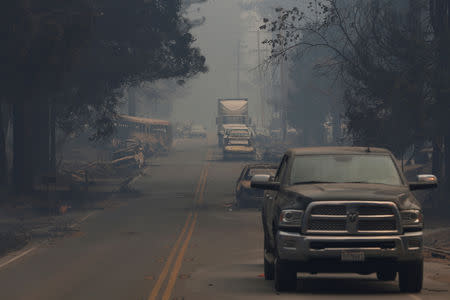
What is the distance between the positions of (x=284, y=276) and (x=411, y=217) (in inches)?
75.0

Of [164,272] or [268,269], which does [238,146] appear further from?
[268,269]

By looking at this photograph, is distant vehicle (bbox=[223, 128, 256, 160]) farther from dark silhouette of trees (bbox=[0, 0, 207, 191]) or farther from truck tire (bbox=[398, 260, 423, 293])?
truck tire (bbox=[398, 260, 423, 293])

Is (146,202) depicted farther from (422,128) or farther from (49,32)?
(422,128)

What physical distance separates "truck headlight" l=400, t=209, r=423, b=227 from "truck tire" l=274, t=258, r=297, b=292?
64.0 inches

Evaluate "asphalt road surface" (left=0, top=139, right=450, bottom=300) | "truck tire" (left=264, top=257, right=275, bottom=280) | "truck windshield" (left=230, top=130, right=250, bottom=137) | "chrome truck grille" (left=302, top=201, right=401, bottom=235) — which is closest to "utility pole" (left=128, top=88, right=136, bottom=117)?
"truck windshield" (left=230, top=130, right=250, bottom=137)

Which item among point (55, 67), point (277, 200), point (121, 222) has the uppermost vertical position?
point (55, 67)

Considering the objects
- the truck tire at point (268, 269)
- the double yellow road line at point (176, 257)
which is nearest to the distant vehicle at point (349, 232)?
the truck tire at point (268, 269)

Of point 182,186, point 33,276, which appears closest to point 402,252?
point 33,276

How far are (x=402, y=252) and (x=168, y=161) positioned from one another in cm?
5807

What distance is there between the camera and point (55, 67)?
101 feet

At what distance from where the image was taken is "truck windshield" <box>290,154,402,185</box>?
1245cm

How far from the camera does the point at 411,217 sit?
11.5m

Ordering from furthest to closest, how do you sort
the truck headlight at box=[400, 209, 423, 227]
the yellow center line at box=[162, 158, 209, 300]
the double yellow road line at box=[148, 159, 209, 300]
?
the double yellow road line at box=[148, 159, 209, 300] → the yellow center line at box=[162, 158, 209, 300] → the truck headlight at box=[400, 209, 423, 227]

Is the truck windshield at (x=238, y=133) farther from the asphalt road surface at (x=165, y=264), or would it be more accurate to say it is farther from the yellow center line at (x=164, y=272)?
the yellow center line at (x=164, y=272)
